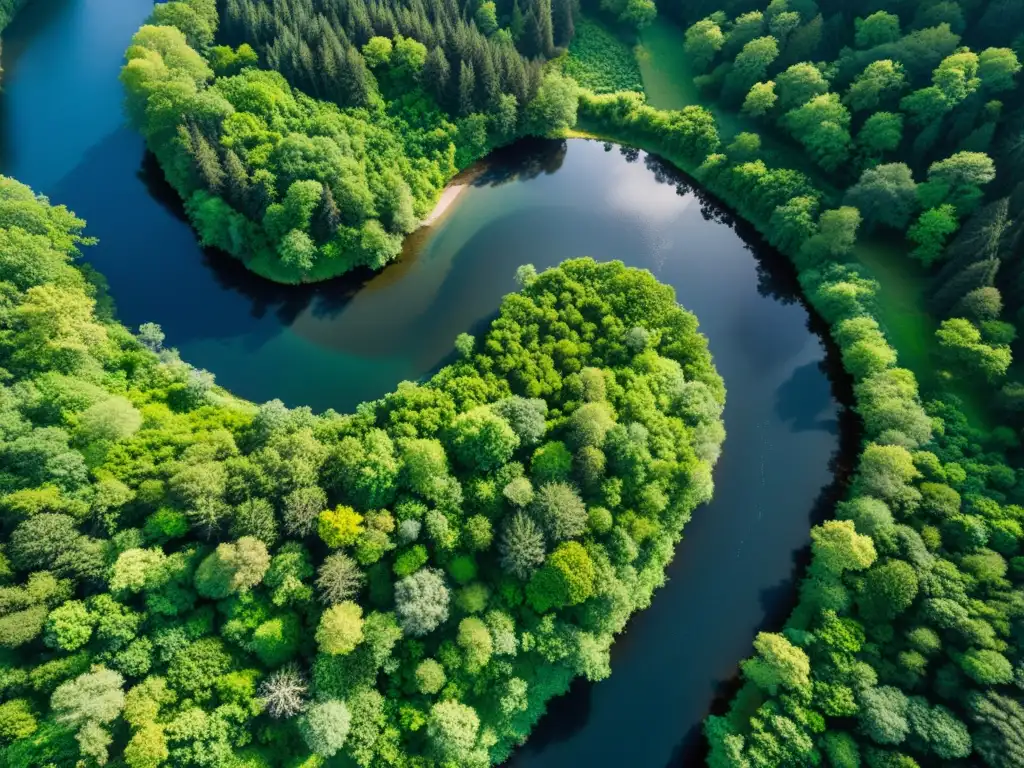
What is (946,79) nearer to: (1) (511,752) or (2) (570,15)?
(2) (570,15)

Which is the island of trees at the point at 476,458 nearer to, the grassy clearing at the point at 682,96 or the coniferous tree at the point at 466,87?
the coniferous tree at the point at 466,87

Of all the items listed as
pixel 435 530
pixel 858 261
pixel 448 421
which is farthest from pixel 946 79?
pixel 435 530

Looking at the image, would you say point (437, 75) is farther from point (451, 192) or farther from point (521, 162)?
point (521, 162)

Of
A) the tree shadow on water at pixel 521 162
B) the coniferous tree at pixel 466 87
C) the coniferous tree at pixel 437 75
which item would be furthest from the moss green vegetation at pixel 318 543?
the coniferous tree at pixel 437 75

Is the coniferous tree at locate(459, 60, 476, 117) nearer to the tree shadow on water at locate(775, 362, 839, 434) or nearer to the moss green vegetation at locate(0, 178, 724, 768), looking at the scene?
the moss green vegetation at locate(0, 178, 724, 768)

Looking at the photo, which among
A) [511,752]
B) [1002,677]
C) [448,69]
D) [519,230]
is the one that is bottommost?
[511,752]

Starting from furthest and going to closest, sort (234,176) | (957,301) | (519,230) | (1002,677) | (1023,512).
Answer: (519,230), (234,176), (957,301), (1023,512), (1002,677)

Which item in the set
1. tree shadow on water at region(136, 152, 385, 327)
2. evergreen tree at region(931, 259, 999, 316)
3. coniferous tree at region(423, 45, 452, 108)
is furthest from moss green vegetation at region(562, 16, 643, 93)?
evergreen tree at region(931, 259, 999, 316)
